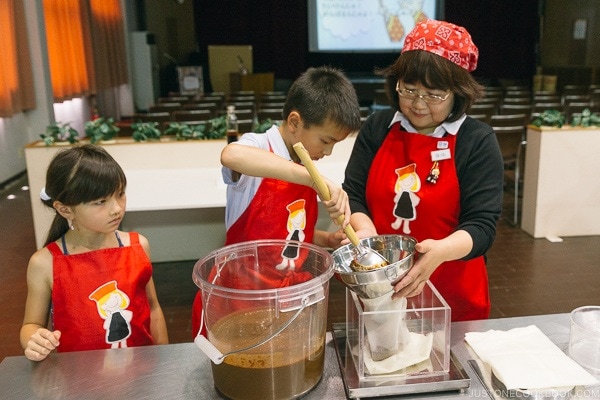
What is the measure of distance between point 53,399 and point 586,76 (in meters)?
11.8

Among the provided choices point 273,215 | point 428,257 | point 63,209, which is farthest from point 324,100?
point 63,209

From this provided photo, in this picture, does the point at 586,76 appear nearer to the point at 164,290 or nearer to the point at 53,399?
the point at 164,290

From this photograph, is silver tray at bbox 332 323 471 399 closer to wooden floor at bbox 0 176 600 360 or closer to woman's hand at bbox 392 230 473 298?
woman's hand at bbox 392 230 473 298

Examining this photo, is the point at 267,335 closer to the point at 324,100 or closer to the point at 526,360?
the point at 526,360

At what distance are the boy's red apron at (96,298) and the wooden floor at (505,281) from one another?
5.34ft

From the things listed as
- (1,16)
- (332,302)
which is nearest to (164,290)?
(332,302)

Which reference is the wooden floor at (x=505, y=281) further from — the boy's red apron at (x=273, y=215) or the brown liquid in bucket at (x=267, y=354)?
the brown liquid in bucket at (x=267, y=354)

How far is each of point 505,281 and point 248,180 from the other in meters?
2.78

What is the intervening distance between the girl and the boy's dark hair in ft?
1.69

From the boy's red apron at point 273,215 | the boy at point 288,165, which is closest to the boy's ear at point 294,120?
the boy at point 288,165

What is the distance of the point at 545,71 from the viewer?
12.2 metres

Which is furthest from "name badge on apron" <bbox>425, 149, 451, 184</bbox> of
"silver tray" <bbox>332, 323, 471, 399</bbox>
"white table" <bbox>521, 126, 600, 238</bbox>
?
Answer: "white table" <bbox>521, 126, 600, 238</bbox>

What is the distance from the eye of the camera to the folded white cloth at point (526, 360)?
0.94 meters

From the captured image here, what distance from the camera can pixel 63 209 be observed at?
1391 millimetres
